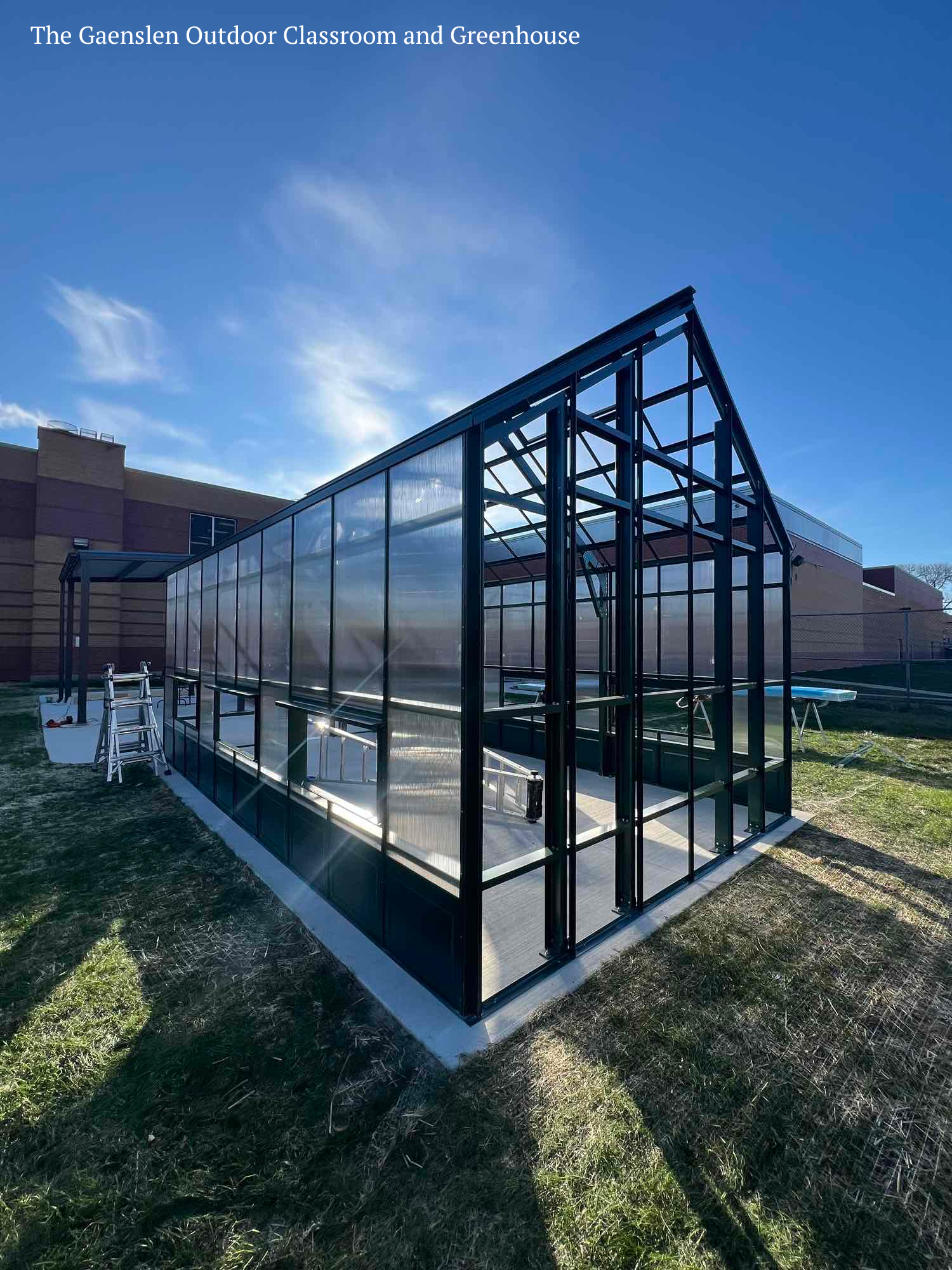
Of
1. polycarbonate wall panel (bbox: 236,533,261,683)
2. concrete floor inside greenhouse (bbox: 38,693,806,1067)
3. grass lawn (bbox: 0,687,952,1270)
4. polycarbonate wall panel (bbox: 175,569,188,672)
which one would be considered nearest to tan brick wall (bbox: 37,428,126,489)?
polycarbonate wall panel (bbox: 175,569,188,672)

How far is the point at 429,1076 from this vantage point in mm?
2664

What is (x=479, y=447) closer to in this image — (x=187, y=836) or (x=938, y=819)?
(x=187, y=836)

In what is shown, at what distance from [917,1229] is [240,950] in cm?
382

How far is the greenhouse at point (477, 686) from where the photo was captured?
324cm

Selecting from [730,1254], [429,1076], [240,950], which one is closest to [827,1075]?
[730,1254]

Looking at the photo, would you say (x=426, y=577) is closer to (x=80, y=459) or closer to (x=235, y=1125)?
(x=235, y=1125)

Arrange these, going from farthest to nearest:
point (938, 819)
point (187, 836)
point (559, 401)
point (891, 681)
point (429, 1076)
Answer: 1. point (891, 681)
2. point (938, 819)
3. point (187, 836)
4. point (559, 401)
5. point (429, 1076)

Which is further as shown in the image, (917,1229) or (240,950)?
(240,950)

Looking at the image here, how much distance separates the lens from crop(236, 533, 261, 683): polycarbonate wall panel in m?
5.82

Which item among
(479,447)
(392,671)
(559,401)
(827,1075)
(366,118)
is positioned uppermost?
(366,118)

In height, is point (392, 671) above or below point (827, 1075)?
above

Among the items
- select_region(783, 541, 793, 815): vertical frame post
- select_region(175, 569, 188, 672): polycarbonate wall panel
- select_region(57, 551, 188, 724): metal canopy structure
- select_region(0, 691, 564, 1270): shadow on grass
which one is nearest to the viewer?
select_region(0, 691, 564, 1270): shadow on grass

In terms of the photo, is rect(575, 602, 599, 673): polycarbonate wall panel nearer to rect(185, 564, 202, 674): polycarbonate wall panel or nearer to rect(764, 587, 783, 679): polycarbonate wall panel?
rect(764, 587, 783, 679): polycarbonate wall panel

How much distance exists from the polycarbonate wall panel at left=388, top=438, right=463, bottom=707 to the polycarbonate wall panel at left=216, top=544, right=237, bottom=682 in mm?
3583
